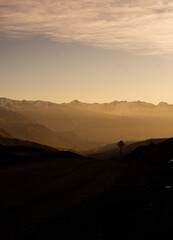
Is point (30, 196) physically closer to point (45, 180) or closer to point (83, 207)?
point (83, 207)

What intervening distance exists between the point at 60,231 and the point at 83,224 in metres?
1.50

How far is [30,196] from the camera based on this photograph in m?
20.8

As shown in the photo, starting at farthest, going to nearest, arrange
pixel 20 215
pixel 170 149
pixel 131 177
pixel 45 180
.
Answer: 1. pixel 170 149
2. pixel 131 177
3. pixel 45 180
4. pixel 20 215

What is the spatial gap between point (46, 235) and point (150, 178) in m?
18.0

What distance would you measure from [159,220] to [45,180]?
14.7 m

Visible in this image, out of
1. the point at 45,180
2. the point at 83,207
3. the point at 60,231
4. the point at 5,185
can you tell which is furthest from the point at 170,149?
the point at 60,231

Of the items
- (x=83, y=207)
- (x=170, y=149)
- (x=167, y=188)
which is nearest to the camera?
(x=83, y=207)

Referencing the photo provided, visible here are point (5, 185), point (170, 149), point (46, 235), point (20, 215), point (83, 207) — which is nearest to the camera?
point (46, 235)

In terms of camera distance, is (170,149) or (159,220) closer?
(159,220)

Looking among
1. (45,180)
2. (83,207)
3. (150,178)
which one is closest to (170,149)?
(150,178)

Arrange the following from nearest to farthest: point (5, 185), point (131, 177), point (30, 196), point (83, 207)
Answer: point (83, 207)
point (30, 196)
point (5, 185)
point (131, 177)

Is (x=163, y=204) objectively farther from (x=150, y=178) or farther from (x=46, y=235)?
(x=150, y=178)

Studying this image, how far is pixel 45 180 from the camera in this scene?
92.0 ft

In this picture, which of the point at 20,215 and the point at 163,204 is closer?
the point at 20,215
